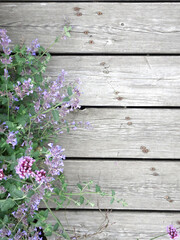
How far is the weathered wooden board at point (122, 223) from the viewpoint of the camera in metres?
1.62

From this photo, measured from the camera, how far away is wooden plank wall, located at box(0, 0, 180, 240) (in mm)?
1553

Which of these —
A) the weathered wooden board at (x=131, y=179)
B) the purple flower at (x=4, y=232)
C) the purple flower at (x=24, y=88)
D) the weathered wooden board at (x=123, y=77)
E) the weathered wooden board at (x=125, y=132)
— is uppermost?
the weathered wooden board at (x=123, y=77)

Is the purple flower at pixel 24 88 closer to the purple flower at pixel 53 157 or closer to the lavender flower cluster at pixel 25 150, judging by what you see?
the lavender flower cluster at pixel 25 150

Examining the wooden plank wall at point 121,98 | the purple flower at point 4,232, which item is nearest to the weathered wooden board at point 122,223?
the wooden plank wall at point 121,98

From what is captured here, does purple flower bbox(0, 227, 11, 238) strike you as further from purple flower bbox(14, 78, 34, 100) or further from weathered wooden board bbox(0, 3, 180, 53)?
weathered wooden board bbox(0, 3, 180, 53)

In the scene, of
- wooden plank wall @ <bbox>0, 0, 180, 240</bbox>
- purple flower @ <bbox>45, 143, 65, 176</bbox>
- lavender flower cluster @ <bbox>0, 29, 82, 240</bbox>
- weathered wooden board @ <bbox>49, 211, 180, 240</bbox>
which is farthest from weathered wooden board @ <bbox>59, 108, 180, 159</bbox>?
purple flower @ <bbox>45, 143, 65, 176</bbox>

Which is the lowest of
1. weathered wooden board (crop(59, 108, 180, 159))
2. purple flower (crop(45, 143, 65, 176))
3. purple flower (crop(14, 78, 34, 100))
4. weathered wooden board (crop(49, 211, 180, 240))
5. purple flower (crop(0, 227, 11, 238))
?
purple flower (crop(0, 227, 11, 238))

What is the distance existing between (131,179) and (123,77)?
60cm

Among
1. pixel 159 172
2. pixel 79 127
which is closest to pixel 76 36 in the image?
pixel 79 127

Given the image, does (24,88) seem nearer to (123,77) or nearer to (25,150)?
(25,150)

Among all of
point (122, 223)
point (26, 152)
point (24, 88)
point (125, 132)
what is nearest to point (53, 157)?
point (26, 152)

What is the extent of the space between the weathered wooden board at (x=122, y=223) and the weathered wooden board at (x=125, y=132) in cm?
→ 37

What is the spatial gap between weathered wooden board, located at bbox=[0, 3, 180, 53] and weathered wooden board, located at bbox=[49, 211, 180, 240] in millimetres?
986

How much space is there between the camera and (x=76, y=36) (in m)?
1.56
